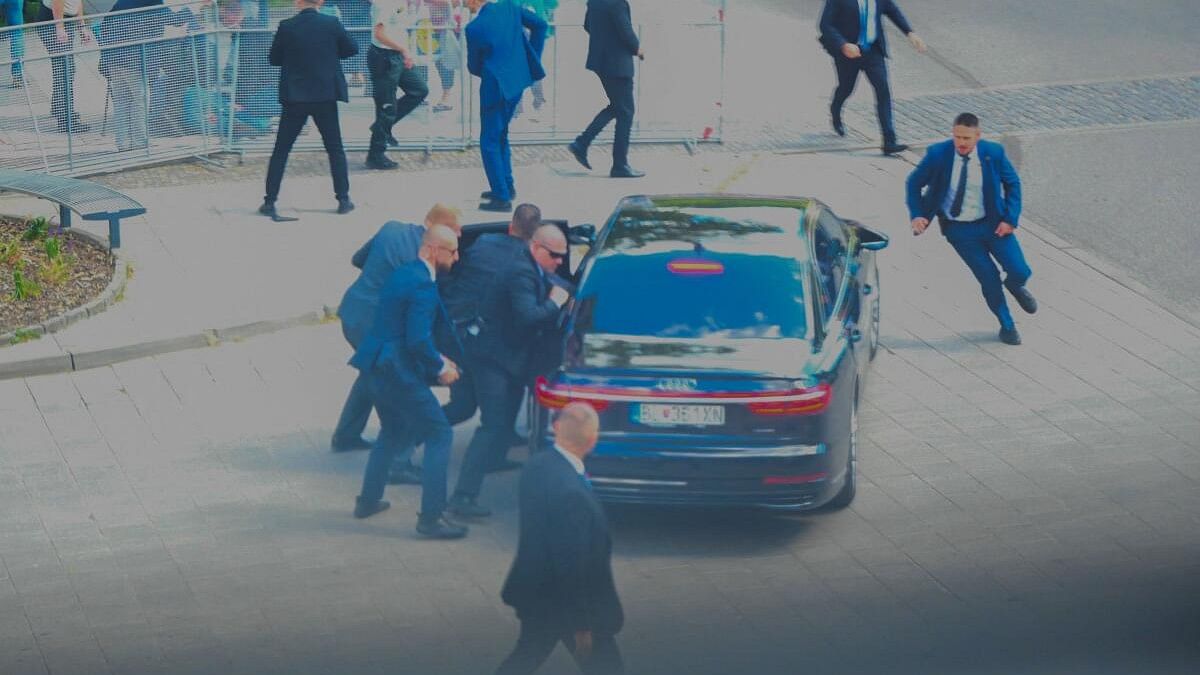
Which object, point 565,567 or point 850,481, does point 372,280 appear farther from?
point 565,567

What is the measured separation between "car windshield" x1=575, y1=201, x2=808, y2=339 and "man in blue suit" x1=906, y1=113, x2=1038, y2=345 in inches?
103

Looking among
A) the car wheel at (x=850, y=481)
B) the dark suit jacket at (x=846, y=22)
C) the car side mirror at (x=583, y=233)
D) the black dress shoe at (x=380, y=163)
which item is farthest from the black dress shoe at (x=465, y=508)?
the dark suit jacket at (x=846, y=22)

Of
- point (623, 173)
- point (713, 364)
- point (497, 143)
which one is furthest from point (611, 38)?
point (713, 364)

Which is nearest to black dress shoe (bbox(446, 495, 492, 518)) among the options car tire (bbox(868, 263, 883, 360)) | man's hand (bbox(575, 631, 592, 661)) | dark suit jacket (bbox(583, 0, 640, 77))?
man's hand (bbox(575, 631, 592, 661))

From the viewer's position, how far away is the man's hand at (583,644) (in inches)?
281

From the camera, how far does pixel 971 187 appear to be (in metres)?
12.8

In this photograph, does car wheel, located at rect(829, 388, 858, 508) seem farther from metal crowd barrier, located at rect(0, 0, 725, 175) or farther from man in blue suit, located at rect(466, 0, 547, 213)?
metal crowd barrier, located at rect(0, 0, 725, 175)

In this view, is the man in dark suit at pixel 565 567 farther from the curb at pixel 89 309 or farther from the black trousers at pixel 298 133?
the black trousers at pixel 298 133

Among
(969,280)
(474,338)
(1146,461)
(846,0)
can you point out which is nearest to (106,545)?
(474,338)

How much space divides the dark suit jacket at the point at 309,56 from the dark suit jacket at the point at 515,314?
5453 millimetres

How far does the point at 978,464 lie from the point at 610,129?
28.1ft

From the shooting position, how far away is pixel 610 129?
61.1ft

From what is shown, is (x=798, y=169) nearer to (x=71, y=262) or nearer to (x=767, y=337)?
(x=71, y=262)

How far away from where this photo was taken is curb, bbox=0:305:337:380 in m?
12.4
